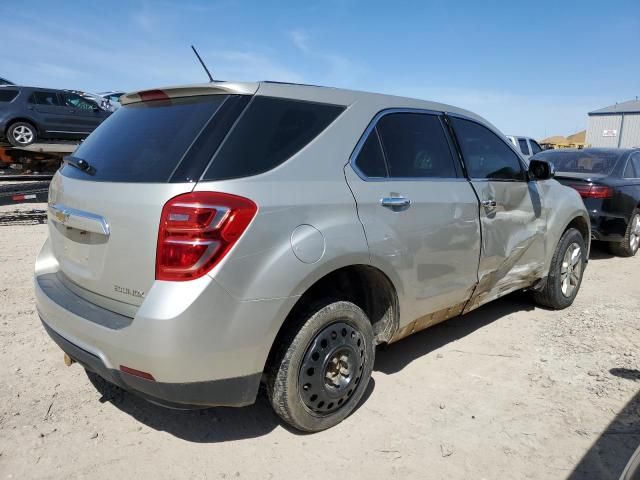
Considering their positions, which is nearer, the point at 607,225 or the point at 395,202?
the point at 395,202

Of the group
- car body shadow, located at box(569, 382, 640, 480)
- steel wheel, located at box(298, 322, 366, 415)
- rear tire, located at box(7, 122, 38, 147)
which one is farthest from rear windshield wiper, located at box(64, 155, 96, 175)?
rear tire, located at box(7, 122, 38, 147)

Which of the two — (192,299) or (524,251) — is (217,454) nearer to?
(192,299)

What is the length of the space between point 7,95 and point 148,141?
36.6 ft

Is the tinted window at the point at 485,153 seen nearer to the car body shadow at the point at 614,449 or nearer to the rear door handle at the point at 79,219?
the car body shadow at the point at 614,449

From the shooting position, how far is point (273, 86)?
8.36ft

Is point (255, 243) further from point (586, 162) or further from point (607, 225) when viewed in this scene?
point (586, 162)

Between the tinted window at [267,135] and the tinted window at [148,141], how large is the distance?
4.2 inches

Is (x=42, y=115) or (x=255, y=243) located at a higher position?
(x=42, y=115)

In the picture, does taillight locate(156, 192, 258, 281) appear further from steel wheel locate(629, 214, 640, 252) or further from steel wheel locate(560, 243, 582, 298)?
steel wheel locate(629, 214, 640, 252)

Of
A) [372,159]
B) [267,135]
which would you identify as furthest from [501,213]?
[267,135]

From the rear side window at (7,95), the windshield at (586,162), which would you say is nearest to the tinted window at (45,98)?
the rear side window at (7,95)

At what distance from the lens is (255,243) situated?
2.17 meters

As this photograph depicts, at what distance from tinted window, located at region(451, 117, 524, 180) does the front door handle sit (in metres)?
0.90

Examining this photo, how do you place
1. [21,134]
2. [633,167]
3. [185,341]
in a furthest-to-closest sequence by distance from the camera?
[21,134] < [633,167] < [185,341]
